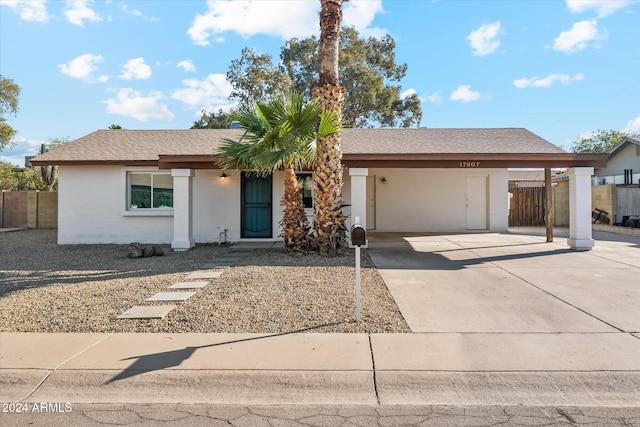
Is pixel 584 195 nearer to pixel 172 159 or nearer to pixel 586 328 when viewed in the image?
pixel 586 328

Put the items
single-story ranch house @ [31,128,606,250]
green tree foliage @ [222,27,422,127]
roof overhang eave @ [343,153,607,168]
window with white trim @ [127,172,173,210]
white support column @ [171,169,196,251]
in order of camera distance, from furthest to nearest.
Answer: green tree foliage @ [222,27,422,127], window with white trim @ [127,172,173,210], white support column @ [171,169,196,251], single-story ranch house @ [31,128,606,250], roof overhang eave @ [343,153,607,168]

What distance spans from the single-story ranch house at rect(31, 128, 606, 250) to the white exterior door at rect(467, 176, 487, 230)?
7.08ft

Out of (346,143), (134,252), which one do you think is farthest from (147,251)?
(346,143)

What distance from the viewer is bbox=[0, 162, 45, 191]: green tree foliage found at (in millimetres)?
25000

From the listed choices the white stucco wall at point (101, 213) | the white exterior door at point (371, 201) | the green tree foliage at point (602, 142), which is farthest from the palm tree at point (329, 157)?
the green tree foliage at point (602, 142)

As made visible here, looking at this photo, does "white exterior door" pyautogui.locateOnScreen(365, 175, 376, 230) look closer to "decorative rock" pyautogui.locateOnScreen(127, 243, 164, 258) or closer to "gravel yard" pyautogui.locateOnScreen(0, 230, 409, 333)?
"gravel yard" pyautogui.locateOnScreen(0, 230, 409, 333)

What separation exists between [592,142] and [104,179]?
5029 cm

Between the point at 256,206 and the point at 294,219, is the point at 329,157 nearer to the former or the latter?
the point at 294,219

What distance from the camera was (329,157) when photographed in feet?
35.7

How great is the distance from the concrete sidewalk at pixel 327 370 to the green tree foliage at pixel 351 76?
29.1m

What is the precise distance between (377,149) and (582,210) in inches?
245

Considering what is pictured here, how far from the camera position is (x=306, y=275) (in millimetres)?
8688

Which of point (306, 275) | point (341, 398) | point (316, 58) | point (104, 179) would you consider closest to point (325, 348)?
point (341, 398)

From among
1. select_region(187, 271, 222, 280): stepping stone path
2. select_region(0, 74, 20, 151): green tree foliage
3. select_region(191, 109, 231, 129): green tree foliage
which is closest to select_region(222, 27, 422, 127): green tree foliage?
select_region(191, 109, 231, 129): green tree foliage
